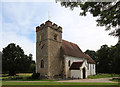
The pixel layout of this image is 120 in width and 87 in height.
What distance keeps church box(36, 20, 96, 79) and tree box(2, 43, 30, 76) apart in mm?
16146

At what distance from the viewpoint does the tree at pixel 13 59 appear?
36528 millimetres

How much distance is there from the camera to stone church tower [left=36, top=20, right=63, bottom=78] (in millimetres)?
23047

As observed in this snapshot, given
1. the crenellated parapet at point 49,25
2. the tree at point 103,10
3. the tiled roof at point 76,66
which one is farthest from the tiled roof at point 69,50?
the tree at point 103,10

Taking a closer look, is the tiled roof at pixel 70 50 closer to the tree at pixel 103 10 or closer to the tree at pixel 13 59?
the tree at pixel 103 10

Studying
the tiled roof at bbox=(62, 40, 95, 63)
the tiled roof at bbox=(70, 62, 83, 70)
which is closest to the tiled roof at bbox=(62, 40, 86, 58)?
the tiled roof at bbox=(62, 40, 95, 63)

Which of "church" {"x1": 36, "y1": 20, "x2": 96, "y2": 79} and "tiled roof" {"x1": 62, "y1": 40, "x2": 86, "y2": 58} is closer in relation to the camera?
"church" {"x1": 36, "y1": 20, "x2": 96, "y2": 79}

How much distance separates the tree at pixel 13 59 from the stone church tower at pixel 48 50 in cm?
1618

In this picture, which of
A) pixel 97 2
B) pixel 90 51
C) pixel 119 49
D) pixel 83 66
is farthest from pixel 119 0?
pixel 90 51

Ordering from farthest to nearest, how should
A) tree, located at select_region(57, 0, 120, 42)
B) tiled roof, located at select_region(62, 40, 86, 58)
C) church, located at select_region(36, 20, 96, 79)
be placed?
tiled roof, located at select_region(62, 40, 86, 58) → church, located at select_region(36, 20, 96, 79) → tree, located at select_region(57, 0, 120, 42)

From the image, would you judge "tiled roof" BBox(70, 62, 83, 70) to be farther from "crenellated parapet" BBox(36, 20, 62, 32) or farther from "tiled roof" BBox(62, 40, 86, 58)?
"crenellated parapet" BBox(36, 20, 62, 32)

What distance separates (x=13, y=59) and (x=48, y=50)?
69.6ft

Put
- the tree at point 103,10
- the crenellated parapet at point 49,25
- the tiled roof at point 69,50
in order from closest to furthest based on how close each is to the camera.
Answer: the tree at point 103,10
the crenellated parapet at point 49,25
the tiled roof at point 69,50

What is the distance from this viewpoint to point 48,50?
23.2 m

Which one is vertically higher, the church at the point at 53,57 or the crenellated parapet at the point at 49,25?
the crenellated parapet at the point at 49,25
